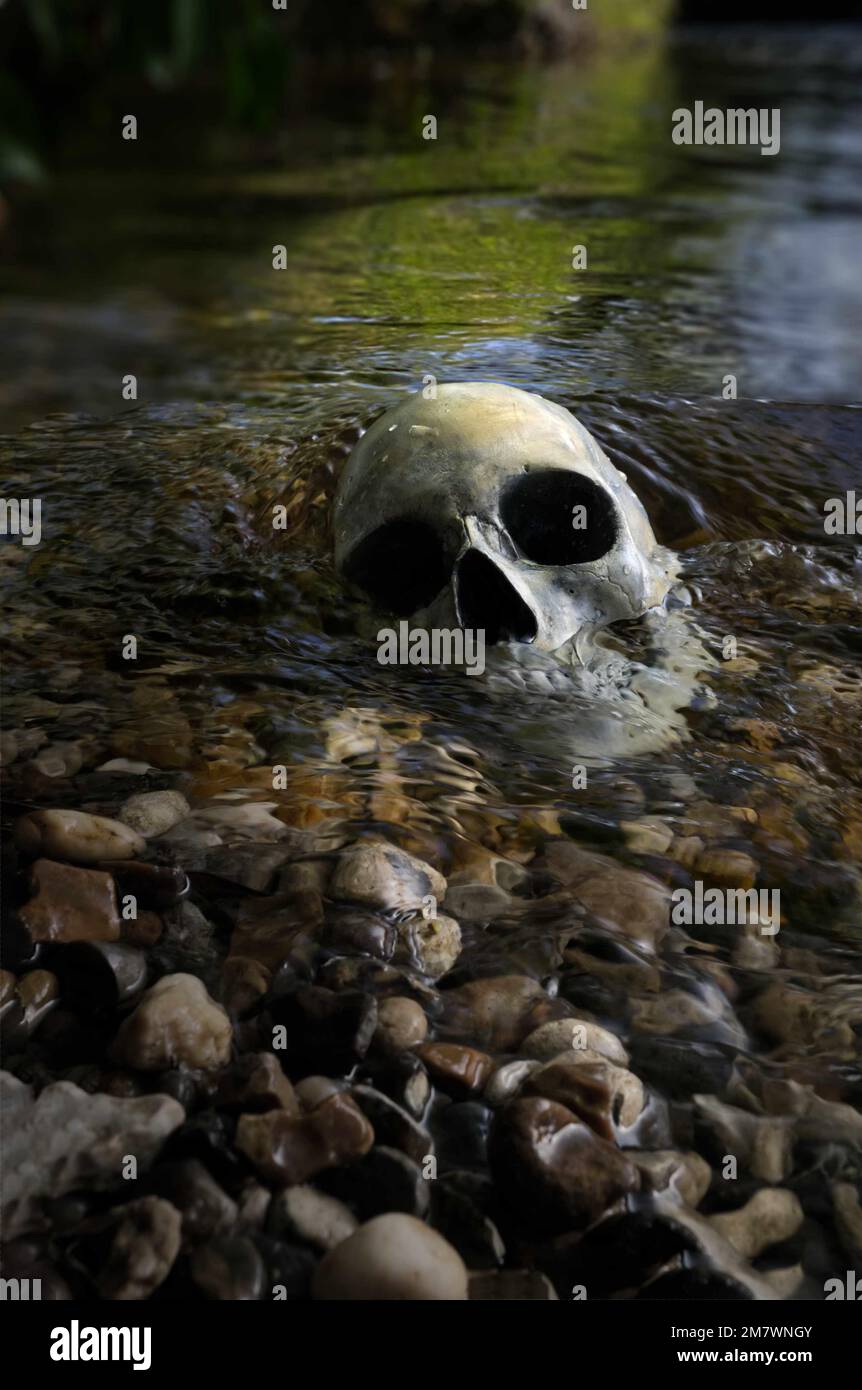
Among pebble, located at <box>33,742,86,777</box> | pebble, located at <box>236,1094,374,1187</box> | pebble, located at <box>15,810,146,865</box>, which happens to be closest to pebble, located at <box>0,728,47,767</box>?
pebble, located at <box>33,742,86,777</box>

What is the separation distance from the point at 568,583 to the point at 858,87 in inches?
632

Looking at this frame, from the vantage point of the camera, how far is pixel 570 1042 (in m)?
1.56

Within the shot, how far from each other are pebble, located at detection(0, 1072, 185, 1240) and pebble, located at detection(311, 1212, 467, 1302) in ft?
0.80

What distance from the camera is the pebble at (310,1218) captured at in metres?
1.31

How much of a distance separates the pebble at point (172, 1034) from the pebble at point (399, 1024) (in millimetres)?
187

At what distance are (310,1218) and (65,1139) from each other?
11.1 inches

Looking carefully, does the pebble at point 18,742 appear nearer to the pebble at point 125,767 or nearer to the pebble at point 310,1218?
the pebble at point 125,767

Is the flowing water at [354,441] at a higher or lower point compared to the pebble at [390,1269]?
higher

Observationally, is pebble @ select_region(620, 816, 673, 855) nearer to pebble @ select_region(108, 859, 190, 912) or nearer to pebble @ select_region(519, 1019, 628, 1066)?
pebble @ select_region(519, 1019, 628, 1066)

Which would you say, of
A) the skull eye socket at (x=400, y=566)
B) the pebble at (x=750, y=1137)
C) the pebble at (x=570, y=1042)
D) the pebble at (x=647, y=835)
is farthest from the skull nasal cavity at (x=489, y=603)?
the pebble at (x=750, y=1137)

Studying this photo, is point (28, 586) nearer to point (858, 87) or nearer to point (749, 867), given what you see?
point (749, 867)

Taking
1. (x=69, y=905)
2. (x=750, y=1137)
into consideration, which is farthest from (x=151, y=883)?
(x=750, y=1137)

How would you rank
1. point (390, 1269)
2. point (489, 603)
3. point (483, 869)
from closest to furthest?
point (390, 1269) → point (483, 869) → point (489, 603)

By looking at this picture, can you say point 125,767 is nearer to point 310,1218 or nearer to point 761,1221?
point 310,1218
